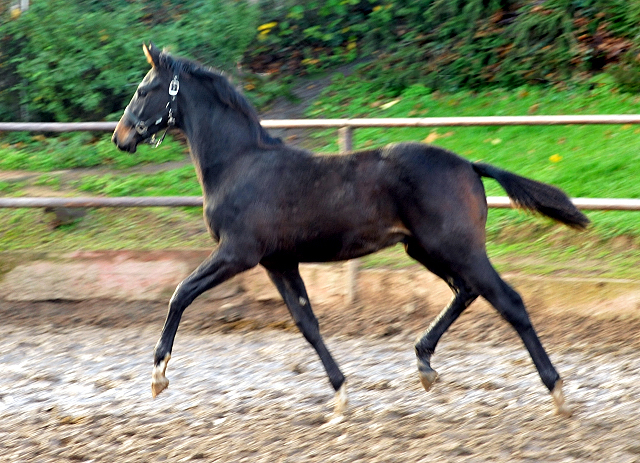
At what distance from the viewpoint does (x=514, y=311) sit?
148 inches

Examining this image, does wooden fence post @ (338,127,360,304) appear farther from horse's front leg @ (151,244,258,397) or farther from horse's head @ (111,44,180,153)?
horse's front leg @ (151,244,258,397)

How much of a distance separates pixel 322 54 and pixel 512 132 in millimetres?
3913

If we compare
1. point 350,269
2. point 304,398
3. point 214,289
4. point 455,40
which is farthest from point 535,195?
point 455,40

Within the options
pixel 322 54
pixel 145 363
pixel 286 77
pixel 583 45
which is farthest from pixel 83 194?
pixel 583 45

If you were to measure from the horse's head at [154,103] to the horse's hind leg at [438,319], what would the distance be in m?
1.46

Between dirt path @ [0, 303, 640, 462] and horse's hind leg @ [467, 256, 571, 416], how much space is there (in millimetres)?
141

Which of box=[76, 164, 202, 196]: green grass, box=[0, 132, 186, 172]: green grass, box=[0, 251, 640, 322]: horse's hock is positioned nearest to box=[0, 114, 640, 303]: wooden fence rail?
box=[0, 251, 640, 322]: horse's hock

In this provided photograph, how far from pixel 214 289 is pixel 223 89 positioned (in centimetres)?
204

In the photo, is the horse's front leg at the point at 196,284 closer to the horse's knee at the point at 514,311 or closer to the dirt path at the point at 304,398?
the dirt path at the point at 304,398

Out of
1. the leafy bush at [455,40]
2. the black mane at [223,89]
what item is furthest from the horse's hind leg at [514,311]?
the leafy bush at [455,40]

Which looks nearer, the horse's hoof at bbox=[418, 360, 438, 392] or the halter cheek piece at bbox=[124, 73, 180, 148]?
the horse's hoof at bbox=[418, 360, 438, 392]

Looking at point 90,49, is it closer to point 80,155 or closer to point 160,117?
point 80,155

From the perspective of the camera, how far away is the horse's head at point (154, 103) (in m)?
4.26

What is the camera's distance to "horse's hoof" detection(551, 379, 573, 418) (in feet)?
12.0
